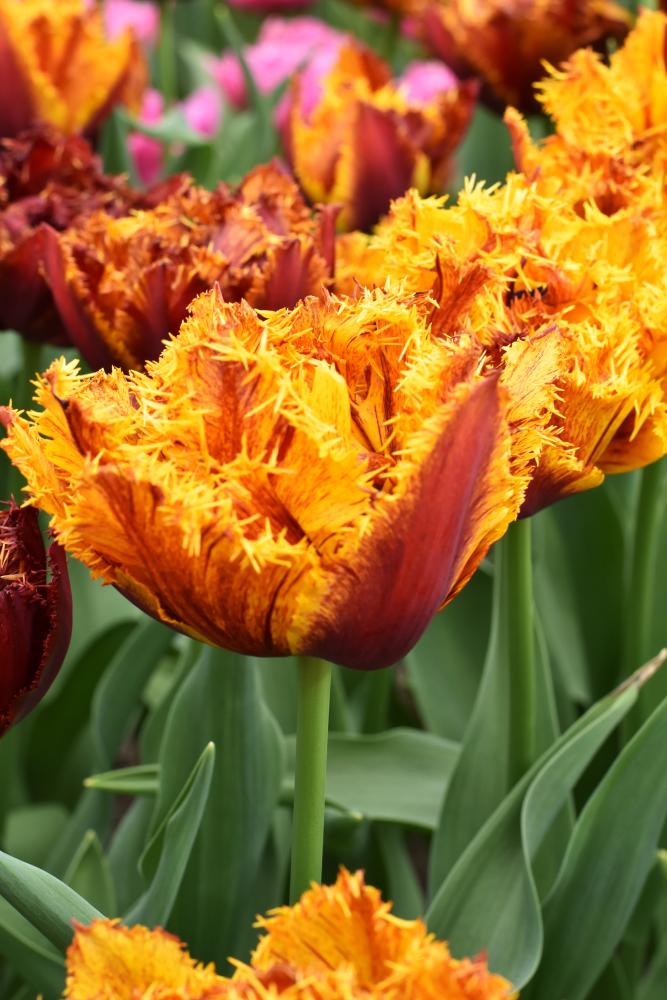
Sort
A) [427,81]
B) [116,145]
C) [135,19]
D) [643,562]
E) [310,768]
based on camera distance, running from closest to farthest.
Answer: [310,768], [643,562], [116,145], [427,81], [135,19]

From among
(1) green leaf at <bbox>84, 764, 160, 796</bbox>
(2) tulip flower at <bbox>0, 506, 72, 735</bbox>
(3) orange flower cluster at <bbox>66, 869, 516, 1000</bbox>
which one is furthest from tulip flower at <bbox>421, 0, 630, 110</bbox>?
(3) orange flower cluster at <bbox>66, 869, 516, 1000</bbox>

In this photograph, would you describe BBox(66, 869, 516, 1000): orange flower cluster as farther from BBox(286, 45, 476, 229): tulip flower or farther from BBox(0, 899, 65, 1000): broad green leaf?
BBox(286, 45, 476, 229): tulip flower

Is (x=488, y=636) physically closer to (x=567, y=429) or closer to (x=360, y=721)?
(x=360, y=721)

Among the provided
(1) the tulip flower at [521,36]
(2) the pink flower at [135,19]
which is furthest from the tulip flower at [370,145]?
(2) the pink flower at [135,19]

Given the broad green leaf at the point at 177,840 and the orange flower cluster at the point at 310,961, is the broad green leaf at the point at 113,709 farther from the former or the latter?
the orange flower cluster at the point at 310,961

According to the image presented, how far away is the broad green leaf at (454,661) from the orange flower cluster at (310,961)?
63 cm

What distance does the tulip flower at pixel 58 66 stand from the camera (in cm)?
130

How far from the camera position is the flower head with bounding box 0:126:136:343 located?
2.96 feet

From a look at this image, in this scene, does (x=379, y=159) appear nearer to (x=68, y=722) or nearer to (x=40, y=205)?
(x=40, y=205)

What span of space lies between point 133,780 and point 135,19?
2100mm

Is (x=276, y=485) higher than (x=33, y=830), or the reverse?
(x=276, y=485)

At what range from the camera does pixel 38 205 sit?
3.08ft

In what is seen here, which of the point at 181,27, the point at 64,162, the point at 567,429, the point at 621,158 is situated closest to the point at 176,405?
the point at 567,429

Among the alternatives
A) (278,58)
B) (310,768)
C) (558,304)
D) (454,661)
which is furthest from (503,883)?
(278,58)
